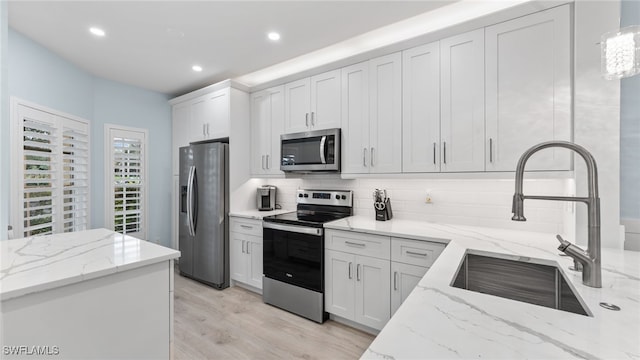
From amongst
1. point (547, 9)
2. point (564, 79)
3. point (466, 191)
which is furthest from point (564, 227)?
point (547, 9)

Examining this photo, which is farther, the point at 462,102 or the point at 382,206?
the point at 382,206

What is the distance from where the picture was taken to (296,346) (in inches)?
85.4

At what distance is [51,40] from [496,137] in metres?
4.06

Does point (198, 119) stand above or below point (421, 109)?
above

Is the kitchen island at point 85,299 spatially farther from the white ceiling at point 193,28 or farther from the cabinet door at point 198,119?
the cabinet door at point 198,119

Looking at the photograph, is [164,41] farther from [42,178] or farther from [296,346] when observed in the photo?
[296,346]

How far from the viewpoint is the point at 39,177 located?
2.64m

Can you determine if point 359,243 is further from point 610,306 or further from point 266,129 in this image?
point 266,129

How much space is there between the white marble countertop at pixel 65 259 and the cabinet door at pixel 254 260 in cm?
149

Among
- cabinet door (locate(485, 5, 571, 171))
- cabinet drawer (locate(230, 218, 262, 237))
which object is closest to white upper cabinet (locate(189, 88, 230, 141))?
cabinet drawer (locate(230, 218, 262, 237))

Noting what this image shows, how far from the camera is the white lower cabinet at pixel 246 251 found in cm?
306

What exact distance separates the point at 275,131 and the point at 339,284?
1.91 metres

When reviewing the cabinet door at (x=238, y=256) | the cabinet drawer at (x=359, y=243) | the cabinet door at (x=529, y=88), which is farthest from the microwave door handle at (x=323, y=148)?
the cabinet door at (x=529, y=88)

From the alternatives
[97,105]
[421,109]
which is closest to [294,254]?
[421,109]
